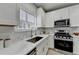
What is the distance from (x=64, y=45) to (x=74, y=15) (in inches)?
48.3

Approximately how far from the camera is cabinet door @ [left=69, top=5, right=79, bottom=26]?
2.64 m

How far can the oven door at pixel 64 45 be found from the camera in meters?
2.50

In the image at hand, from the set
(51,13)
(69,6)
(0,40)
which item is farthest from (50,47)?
(0,40)

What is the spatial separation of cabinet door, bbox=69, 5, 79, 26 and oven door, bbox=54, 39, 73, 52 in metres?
0.79

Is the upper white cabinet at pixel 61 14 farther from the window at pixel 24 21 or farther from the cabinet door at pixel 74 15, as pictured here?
the window at pixel 24 21

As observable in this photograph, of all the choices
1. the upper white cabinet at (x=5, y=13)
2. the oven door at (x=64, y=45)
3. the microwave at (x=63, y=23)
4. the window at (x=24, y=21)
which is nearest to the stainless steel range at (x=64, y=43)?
the oven door at (x=64, y=45)

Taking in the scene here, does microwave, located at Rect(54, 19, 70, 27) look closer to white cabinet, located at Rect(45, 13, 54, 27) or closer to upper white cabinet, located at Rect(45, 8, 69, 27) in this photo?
upper white cabinet, located at Rect(45, 8, 69, 27)

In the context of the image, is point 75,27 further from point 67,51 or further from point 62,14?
point 67,51

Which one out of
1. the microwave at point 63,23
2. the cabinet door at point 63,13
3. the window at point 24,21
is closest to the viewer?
the window at point 24,21

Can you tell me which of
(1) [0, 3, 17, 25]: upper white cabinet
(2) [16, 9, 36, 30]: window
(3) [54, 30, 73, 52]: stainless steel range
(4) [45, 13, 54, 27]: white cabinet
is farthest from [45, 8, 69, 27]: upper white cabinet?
(1) [0, 3, 17, 25]: upper white cabinet

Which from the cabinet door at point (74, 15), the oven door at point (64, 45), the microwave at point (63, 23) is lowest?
the oven door at point (64, 45)

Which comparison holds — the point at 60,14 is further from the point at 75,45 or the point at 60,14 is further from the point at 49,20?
the point at 75,45

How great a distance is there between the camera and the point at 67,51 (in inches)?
102

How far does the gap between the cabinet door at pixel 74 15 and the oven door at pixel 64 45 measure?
79 cm
